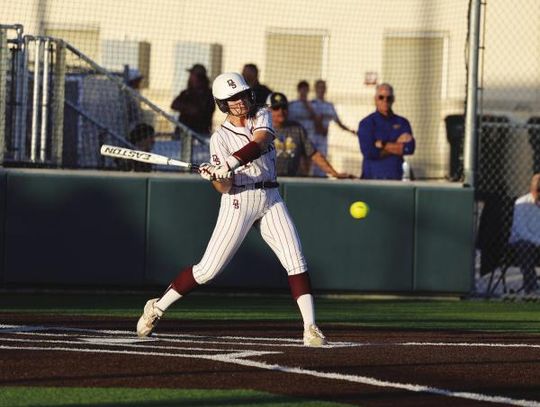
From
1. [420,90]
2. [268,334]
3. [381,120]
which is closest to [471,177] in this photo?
[381,120]

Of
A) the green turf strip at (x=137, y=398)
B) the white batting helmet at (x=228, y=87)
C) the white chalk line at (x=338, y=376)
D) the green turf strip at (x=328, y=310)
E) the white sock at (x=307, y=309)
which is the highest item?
the white batting helmet at (x=228, y=87)

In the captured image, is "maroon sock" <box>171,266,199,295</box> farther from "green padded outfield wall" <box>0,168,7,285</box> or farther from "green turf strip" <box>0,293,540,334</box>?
"green padded outfield wall" <box>0,168,7,285</box>

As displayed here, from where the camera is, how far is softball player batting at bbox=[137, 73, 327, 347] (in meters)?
9.30

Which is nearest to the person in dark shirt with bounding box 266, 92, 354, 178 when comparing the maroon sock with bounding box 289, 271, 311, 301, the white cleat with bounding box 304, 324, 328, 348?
the maroon sock with bounding box 289, 271, 311, 301

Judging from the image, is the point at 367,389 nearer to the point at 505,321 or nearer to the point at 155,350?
the point at 155,350

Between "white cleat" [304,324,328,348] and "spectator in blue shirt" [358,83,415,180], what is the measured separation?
6.18 metres

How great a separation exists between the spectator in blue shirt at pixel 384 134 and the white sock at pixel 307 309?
5.97m

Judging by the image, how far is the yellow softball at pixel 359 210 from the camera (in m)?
14.9

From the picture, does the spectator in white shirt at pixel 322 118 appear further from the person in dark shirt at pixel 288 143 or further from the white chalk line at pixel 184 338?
the white chalk line at pixel 184 338

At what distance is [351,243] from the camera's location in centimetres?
1500

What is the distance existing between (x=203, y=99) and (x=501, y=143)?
4.46 metres

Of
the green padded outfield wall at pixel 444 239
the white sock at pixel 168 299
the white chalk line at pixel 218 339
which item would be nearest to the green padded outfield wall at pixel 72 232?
the green padded outfield wall at pixel 444 239

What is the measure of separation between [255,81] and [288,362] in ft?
27.7

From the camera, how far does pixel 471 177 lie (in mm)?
15148
